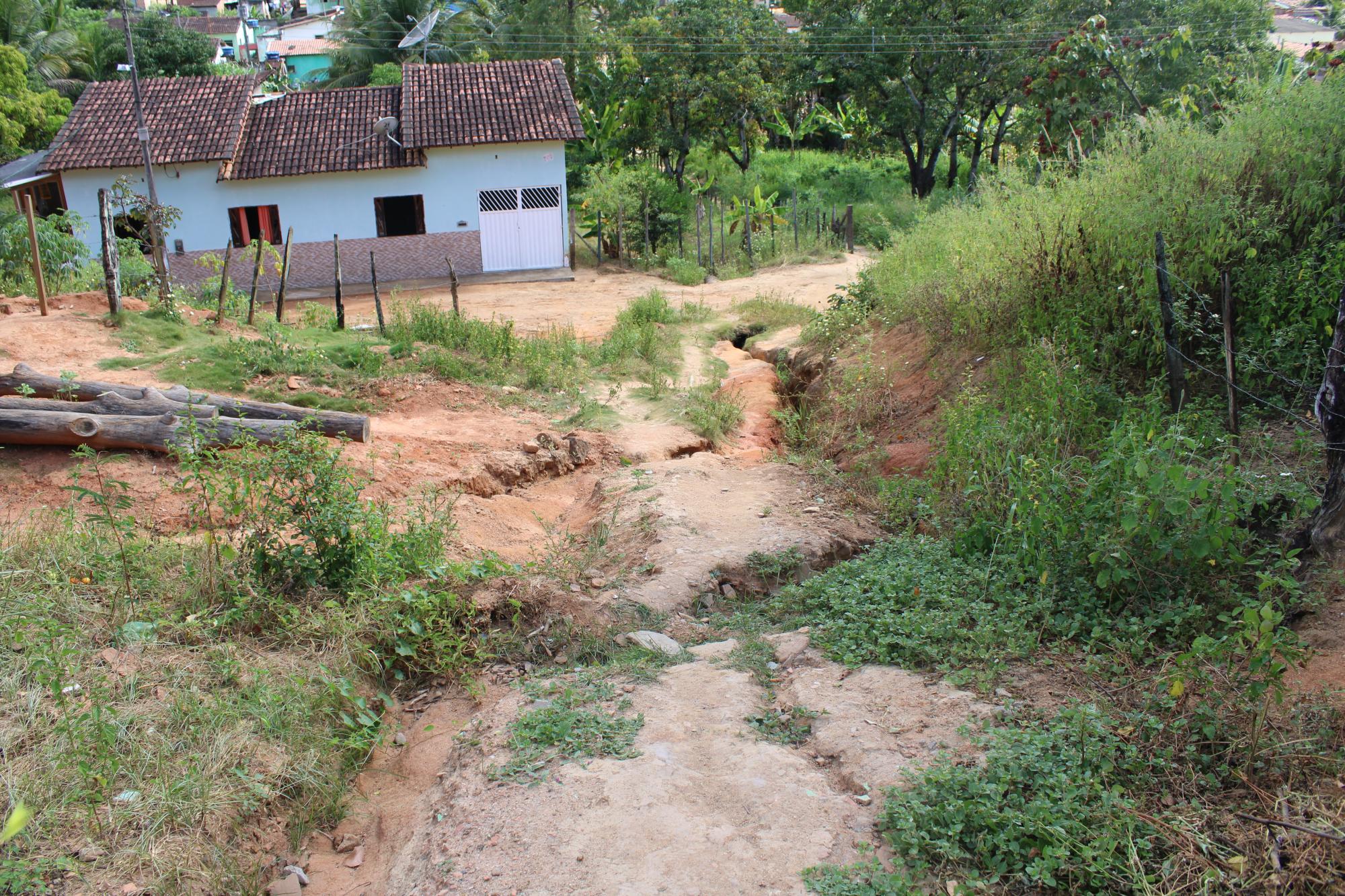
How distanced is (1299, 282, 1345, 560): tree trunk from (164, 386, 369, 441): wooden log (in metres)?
6.33

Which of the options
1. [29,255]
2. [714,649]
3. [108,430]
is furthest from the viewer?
[29,255]

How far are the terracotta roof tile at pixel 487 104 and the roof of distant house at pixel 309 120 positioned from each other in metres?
0.03

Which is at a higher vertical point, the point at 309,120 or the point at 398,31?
the point at 398,31

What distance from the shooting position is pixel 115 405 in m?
7.29

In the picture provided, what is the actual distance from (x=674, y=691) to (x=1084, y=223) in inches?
200

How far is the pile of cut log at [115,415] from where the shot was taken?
6.88 meters

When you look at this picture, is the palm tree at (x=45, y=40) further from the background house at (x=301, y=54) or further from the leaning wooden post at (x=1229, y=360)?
the leaning wooden post at (x=1229, y=360)

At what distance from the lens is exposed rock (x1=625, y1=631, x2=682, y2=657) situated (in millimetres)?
4973

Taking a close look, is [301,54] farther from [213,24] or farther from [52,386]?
[52,386]

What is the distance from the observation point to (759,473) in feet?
25.2

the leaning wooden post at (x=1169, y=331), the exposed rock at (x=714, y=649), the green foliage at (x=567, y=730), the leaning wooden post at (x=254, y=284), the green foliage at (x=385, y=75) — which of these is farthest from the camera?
the green foliage at (x=385, y=75)

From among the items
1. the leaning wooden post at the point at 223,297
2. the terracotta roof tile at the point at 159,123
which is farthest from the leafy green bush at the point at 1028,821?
the terracotta roof tile at the point at 159,123

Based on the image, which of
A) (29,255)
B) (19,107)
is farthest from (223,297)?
(19,107)

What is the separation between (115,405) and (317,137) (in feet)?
45.1
